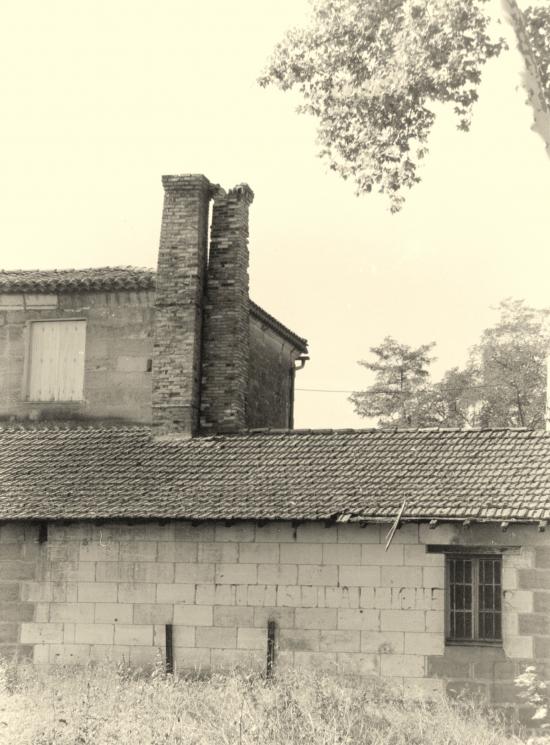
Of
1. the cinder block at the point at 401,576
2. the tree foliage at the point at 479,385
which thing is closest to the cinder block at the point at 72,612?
the cinder block at the point at 401,576

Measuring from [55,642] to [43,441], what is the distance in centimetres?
405

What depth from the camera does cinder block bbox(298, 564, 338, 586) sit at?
15.2 m

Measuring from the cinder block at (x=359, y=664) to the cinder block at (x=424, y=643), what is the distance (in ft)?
1.54

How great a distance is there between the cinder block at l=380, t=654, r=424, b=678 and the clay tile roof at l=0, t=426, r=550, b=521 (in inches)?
73.2

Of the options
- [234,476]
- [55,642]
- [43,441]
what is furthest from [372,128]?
[55,642]

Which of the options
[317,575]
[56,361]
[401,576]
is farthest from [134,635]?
[56,361]

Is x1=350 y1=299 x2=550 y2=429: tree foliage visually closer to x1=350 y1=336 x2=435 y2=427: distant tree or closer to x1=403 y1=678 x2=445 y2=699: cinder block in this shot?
x1=350 y1=336 x2=435 y2=427: distant tree

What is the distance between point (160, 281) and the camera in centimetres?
1961

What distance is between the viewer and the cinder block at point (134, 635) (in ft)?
51.5

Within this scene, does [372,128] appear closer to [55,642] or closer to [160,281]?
[160,281]

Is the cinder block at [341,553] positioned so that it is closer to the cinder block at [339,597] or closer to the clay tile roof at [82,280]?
the cinder block at [339,597]

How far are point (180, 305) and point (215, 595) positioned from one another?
19.1 feet

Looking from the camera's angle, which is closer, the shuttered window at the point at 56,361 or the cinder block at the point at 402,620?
the cinder block at the point at 402,620

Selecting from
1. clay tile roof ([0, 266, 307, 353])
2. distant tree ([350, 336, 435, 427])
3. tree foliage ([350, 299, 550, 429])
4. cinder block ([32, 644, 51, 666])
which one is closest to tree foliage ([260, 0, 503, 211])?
clay tile roof ([0, 266, 307, 353])
